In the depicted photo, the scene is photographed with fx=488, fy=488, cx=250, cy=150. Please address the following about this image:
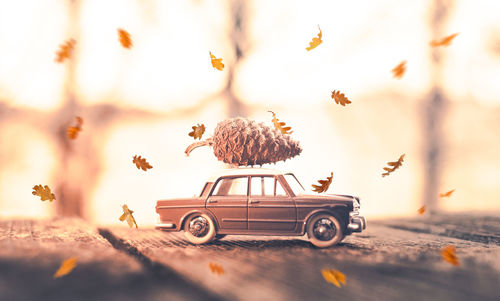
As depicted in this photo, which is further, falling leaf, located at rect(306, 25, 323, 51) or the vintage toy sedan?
falling leaf, located at rect(306, 25, 323, 51)

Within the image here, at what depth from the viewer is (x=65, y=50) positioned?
5.62 metres

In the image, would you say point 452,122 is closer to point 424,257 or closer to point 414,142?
point 414,142

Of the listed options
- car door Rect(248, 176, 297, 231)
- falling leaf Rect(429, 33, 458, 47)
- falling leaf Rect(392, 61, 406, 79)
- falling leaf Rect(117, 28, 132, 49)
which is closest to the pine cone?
car door Rect(248, 176, 297, 231)

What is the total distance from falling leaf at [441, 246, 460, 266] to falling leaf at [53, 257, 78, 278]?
2.38 metres

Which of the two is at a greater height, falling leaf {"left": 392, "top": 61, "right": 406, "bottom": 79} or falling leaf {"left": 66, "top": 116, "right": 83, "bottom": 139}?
falling leaf {"left": 392, "top": 61, "right": 406, "bottom": 79}

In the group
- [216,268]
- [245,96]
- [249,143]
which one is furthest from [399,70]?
[216,268]

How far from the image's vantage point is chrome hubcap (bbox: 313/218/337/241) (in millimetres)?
3656

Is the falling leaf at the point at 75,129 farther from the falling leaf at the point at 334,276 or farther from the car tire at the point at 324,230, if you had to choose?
the falling leaf at the point at 334,276

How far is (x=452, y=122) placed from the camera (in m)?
6.56

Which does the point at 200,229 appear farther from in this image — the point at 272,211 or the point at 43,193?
the point at 43,193

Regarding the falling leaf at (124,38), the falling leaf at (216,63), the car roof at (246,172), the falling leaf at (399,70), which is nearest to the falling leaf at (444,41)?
the falling leaf at (399,70)

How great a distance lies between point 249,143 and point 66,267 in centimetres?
170

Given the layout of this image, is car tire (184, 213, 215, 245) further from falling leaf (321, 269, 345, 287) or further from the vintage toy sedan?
falling leaf (321, 269, 345, 287)

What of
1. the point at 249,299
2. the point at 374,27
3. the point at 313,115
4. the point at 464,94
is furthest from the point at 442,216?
the point at 249,299
